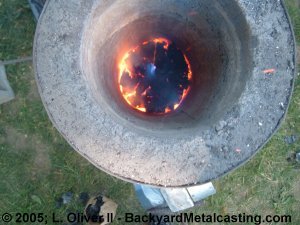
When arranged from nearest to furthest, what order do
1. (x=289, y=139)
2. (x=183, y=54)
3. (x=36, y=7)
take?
(x=183, y=54), (x=36, y=7), (x=289, y=139)

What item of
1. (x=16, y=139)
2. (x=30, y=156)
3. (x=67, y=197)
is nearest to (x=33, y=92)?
→ (x=16, y=139)

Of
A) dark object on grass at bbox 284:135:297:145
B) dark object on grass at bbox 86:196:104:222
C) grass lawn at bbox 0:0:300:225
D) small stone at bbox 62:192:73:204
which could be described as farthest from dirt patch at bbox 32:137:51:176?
dark object on grass at bbox 284:135:297:145

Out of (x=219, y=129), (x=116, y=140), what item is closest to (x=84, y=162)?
(x=116, y=140)

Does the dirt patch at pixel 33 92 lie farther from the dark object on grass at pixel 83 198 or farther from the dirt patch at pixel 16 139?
the dark object on grass at pixel 83 198

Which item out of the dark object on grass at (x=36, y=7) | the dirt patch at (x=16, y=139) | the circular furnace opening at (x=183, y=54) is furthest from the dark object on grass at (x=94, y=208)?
the dark object on grass at (x=36, y=7)

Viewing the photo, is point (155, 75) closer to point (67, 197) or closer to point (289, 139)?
point (67, 197)

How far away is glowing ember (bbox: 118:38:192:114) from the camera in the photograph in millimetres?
3133

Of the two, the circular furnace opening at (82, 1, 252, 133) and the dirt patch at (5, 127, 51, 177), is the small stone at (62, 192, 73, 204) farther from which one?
the circular furnace opening at (82, 1, 252, 133)

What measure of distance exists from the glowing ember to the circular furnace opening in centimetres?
2

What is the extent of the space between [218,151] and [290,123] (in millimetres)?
1776

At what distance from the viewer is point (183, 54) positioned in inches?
125

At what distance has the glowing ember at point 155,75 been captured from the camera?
3.13m

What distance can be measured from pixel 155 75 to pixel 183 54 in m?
0.28

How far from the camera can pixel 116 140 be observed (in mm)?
A: 2178
